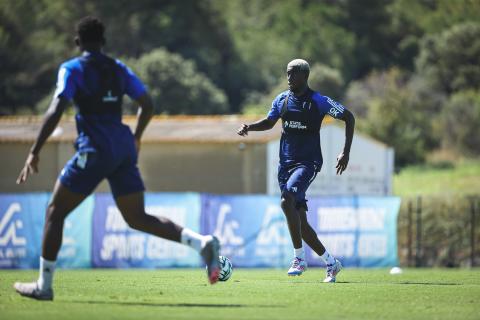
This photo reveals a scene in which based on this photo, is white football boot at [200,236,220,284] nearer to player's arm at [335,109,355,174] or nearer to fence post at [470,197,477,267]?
player's arm at [335,109,355,174]

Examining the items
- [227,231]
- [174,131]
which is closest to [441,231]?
[227,231]

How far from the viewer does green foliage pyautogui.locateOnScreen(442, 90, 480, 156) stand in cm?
6988

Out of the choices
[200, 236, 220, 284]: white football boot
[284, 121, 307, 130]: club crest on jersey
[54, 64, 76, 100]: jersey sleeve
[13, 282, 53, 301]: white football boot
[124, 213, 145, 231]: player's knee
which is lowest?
[13, 282, 53, 301]: white football boot

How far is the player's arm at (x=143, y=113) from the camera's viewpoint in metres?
9.13

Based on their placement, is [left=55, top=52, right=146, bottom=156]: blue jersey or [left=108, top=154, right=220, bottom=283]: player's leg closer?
[left=55, top=52, right=146, bottom=156]: blue jersey

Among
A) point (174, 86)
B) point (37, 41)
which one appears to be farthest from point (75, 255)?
point (37, 41)

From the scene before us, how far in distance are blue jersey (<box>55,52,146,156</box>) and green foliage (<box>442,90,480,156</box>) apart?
62.4 metres

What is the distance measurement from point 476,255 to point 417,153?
34.1 m

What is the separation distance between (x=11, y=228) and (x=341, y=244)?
25.8 ft

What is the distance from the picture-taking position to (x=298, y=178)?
467 inches

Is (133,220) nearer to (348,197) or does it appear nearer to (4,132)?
(348,197)

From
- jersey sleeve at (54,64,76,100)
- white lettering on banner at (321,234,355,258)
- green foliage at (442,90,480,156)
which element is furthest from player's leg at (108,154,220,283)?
green foliage at (442,90,480,156)

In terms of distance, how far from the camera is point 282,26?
95.6 metres

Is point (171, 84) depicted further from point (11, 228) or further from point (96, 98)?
point (96, 98)
